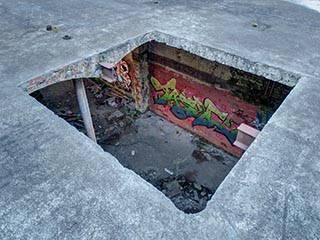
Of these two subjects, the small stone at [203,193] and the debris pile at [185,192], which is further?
the small stone at [203,193]

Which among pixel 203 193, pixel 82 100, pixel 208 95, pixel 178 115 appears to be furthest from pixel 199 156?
pixel 82 100

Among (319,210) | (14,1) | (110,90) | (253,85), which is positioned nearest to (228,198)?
(319,210)

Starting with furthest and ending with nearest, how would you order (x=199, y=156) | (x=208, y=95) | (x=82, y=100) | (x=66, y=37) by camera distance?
(x=199, y=156) < (x=208, y=95) < (x=82, y=100) < (x=66, y=37)

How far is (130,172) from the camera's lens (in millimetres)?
2102

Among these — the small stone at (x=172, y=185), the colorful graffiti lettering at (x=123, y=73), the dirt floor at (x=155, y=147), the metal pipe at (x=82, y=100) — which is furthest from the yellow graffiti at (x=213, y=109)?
the metal pipe at (x=82, y=100)

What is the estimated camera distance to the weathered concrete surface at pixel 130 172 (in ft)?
5.68

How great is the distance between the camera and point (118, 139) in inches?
285

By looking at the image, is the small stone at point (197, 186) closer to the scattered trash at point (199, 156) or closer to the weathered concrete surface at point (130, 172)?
the scattered trash at point (199, 156)

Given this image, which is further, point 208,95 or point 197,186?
point 208,95

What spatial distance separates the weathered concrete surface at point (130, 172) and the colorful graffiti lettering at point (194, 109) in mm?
2713

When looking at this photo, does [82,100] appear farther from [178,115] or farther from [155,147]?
[178,115]

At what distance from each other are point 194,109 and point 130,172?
202 inches

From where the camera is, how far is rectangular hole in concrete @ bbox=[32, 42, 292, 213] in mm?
5840

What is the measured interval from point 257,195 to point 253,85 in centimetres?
417
